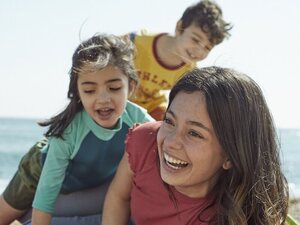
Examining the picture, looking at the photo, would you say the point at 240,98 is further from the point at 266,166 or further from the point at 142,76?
the point at 142,76

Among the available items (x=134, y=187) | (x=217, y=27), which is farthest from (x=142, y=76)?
(x=134, y=187)

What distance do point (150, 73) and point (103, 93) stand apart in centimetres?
149

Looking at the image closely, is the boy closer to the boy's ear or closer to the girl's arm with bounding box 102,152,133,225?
the boy's ear

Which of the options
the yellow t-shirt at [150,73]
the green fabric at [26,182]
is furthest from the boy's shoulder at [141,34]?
A: the green fabric at [26,182]

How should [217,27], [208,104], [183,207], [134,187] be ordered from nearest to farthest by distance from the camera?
1. [208,104]
2. [183,207]
3. [134,187]
4. [217,27]

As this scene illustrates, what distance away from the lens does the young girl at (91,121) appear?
319 centimetres

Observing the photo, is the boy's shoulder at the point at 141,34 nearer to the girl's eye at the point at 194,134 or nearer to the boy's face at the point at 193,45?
the boy's face at the point at 193,45

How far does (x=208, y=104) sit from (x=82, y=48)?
3.51 ft

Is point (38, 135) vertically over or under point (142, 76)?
under

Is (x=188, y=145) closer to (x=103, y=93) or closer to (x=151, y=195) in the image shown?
(x=151, y=195)

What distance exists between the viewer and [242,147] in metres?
2.51

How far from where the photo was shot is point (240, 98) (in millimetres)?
2494

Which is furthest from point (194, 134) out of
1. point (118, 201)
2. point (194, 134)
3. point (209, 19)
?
point (209, 19)

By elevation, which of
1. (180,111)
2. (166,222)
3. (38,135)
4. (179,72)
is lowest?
(38,135)
